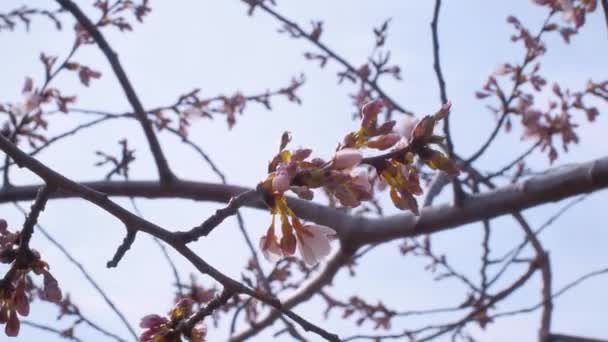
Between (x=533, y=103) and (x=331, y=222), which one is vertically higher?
(x=533, y=103)

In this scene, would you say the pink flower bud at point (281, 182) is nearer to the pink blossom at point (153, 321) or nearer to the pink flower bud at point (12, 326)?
the pink blossom at point (153, 321)

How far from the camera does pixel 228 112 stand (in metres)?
4.78

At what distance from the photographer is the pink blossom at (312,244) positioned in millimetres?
1186

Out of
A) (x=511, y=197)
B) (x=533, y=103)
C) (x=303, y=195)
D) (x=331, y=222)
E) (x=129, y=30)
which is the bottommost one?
(x=303, y=195)

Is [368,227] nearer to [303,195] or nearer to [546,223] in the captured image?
[546,223]

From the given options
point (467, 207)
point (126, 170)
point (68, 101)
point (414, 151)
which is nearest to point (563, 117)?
point (467, 207)

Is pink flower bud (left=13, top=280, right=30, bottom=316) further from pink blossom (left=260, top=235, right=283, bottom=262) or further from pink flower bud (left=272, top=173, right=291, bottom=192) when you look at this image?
pink flower bud (left=272, top=173, right=291, bottom=192)

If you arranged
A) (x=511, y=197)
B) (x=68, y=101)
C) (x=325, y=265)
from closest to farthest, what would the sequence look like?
(x=511, y=197)
(x=325, y=265)
(x=68, y=101)

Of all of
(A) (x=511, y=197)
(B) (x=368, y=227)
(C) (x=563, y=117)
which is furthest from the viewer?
(C) (x=563, y=117)

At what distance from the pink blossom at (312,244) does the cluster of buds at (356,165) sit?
0.07 feet

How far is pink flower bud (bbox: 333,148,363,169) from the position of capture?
979 millimetres

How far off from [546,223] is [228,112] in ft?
8.35

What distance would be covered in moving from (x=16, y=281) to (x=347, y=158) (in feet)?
2.33

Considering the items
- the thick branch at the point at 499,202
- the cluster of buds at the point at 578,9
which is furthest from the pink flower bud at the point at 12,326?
the cluster of buds at the point at 578,9
